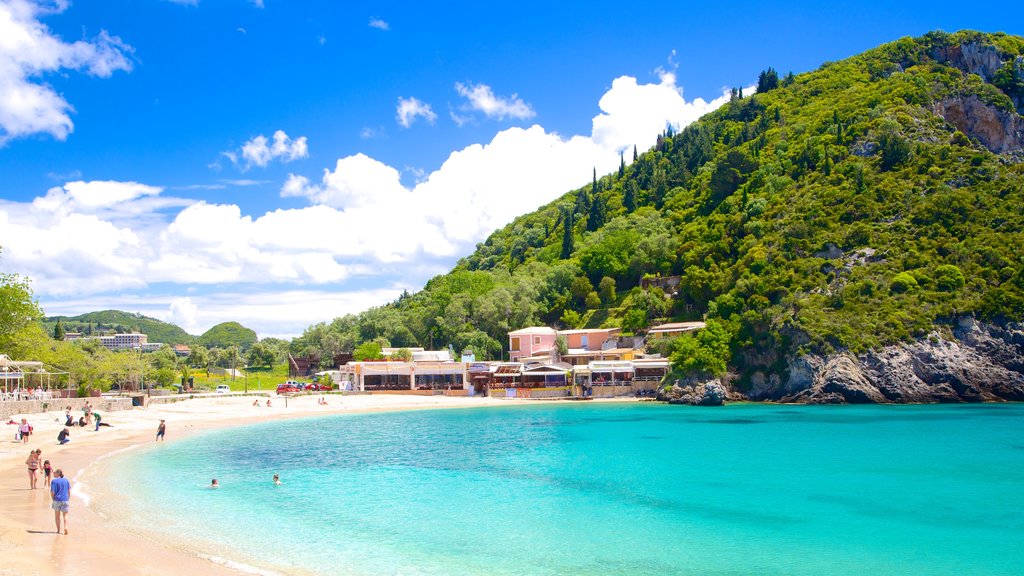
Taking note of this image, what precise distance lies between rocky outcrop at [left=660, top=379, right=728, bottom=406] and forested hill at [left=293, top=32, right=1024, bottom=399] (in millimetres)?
2311

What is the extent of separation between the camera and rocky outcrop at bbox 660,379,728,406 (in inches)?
2785

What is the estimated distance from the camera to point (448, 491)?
28.3 metres

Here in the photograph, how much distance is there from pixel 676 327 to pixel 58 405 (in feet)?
214

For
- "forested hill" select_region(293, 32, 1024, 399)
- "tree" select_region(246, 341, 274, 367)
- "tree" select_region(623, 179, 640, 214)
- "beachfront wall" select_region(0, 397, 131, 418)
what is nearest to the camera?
"beachfront wall" select_region(0, 397, 131, 418)

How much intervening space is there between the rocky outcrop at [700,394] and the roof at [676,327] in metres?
11.2

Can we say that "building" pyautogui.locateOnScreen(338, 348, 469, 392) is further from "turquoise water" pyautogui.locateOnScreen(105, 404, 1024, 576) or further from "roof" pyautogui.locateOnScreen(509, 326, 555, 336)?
"turquoise water" pyautogui.locateOnScreen(105, 404, 1024, 576)

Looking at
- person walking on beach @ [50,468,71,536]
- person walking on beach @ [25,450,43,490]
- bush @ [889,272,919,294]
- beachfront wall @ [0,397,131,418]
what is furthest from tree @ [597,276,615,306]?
person walking on beach @ [50,468,71,536]

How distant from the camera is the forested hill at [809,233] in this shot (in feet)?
240

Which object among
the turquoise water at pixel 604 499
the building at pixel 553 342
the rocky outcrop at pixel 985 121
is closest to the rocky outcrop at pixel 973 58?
the rocky outcrop at pixel 985 121

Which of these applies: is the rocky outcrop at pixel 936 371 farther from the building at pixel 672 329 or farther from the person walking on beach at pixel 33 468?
the person walking on beach at pixel 33 468

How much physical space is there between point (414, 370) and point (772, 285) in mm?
43483

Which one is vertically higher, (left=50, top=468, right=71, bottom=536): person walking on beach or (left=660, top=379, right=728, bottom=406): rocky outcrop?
(left=50, top=468, right=71, bottom=536): person walking on beach

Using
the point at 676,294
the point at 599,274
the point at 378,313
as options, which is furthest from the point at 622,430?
the point at 378,313

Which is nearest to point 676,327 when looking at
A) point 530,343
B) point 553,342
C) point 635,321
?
point 635,321
